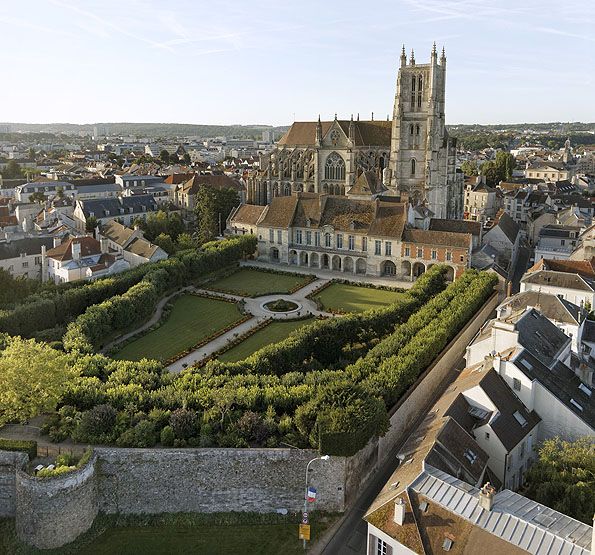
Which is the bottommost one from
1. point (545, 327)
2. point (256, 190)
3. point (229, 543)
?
point (229, 543)

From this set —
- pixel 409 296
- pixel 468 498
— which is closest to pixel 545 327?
pixel 409 296

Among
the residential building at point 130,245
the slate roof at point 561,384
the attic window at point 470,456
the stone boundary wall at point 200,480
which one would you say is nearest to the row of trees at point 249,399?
the stone boundary wall at point 200,480

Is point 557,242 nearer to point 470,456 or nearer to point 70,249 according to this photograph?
point 470,456

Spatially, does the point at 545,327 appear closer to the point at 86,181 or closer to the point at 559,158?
the point at 86,181

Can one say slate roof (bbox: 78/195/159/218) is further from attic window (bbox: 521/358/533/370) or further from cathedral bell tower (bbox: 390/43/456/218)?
attic window (bbox: 521/358/533/370)

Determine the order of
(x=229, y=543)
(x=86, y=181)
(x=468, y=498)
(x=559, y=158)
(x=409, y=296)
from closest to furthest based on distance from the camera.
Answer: (x=468, y=498), (x=229, y=543), (x=409, y=296), (x=86, y=181), (x=559, y=158)
